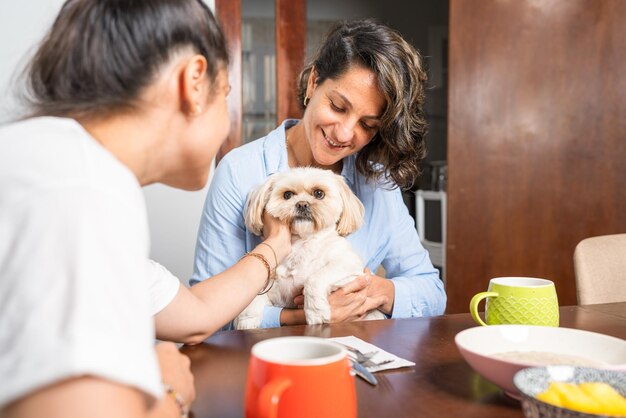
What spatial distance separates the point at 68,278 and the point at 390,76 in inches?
49.8

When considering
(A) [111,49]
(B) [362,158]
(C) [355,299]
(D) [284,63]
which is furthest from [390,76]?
(D) [284,63]

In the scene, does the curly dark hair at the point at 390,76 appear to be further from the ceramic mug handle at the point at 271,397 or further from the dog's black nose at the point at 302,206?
the ceramic mug handle at the point at 271,397

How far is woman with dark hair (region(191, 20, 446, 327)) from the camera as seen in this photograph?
1.61m

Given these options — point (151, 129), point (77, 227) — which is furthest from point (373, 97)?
point (77, 227)

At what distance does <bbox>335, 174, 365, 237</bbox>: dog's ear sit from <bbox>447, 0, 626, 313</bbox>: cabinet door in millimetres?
1482

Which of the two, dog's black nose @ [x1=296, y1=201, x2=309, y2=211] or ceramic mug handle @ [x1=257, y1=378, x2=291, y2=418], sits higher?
dog's black nose @ [x1=296, y1=201, x2=309, y2=211]

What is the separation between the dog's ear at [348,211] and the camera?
1771 mm

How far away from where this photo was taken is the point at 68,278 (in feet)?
1.40

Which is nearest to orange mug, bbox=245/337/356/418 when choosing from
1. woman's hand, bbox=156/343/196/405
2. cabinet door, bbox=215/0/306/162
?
woman's hand, bbox=156/343/196/405

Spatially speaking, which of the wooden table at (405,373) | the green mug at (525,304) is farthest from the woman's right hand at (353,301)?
the green mug at (525,304)

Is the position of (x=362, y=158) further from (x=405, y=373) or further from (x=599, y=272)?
(x=405, y=373)

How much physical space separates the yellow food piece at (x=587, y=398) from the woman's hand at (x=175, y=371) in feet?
1.34

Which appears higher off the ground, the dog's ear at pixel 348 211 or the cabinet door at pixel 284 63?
the cabinet door at pixel 284 63

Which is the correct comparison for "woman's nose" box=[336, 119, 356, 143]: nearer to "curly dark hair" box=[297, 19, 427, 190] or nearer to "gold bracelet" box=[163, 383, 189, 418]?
"curly dark hair" box=[297, 19, 427, 190]
